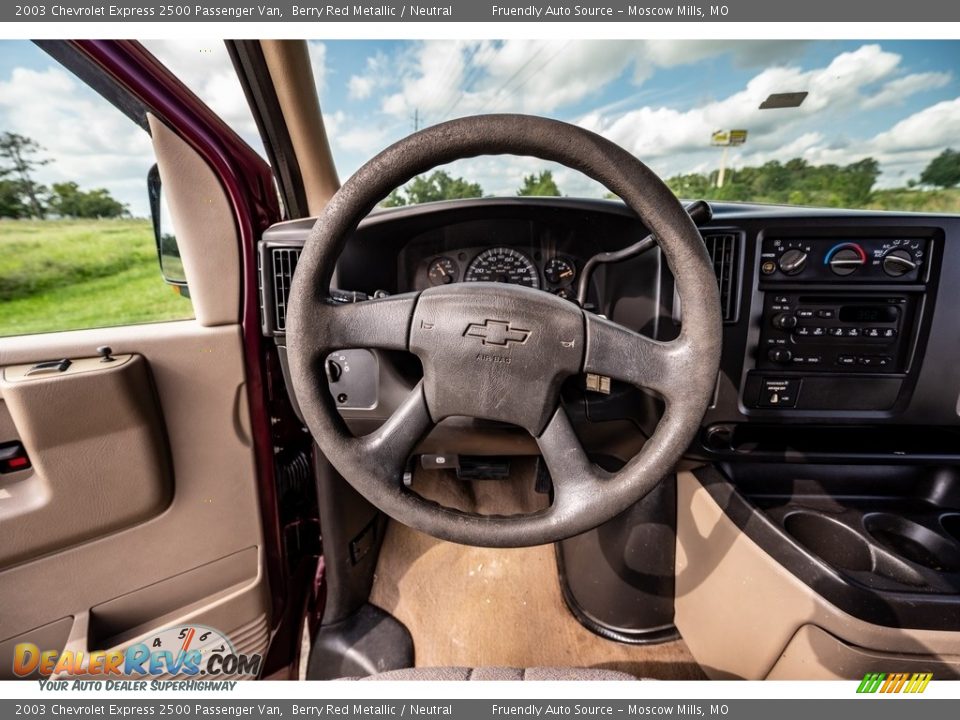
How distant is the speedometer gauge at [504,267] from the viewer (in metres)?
1.13

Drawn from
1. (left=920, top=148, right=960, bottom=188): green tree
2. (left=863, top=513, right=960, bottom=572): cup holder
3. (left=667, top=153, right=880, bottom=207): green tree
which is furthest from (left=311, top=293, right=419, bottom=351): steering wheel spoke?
(left=920, top=148, right=960, bottom=188): green tree

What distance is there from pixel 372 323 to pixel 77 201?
95 centimetres

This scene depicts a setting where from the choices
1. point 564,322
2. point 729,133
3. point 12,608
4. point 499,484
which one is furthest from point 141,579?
point 729,133

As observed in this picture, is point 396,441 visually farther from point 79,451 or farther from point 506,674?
point 79,451

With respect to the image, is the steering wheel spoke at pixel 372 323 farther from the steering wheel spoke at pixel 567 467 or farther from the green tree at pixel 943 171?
the green tree at pixel 943 171

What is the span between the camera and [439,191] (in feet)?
3.38

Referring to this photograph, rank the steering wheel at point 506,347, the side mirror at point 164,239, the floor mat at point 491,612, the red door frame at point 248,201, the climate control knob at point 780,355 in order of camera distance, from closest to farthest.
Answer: the steering wheel at point 506,347, the red door frame at point 248,201, the climate control knob at point 780,355, the side mirror at point 164,239, the floor mat at point 491,612

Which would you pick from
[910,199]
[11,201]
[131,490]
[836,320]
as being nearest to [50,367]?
[131,490]

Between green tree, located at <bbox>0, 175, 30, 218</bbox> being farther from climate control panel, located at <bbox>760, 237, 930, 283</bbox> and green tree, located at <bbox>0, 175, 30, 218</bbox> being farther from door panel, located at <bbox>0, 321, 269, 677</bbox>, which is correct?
climate control panel, located at <bbox>760, 237, 930, 283</bbox>

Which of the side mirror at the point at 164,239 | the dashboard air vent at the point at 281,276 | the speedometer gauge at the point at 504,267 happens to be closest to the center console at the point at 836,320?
the speedometer gauge at the point at 504,267

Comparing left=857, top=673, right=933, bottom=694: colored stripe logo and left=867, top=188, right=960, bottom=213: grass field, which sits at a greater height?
left=867, top=188, right=960, bottom=213: grass field

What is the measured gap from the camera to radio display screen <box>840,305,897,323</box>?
3.24 feet

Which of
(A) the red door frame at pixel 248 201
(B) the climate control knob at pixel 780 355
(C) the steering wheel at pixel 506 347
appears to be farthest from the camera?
(B) the climate control knob at pixel 780 355

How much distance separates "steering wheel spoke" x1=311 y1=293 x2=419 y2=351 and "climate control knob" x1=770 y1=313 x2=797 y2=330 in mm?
818
